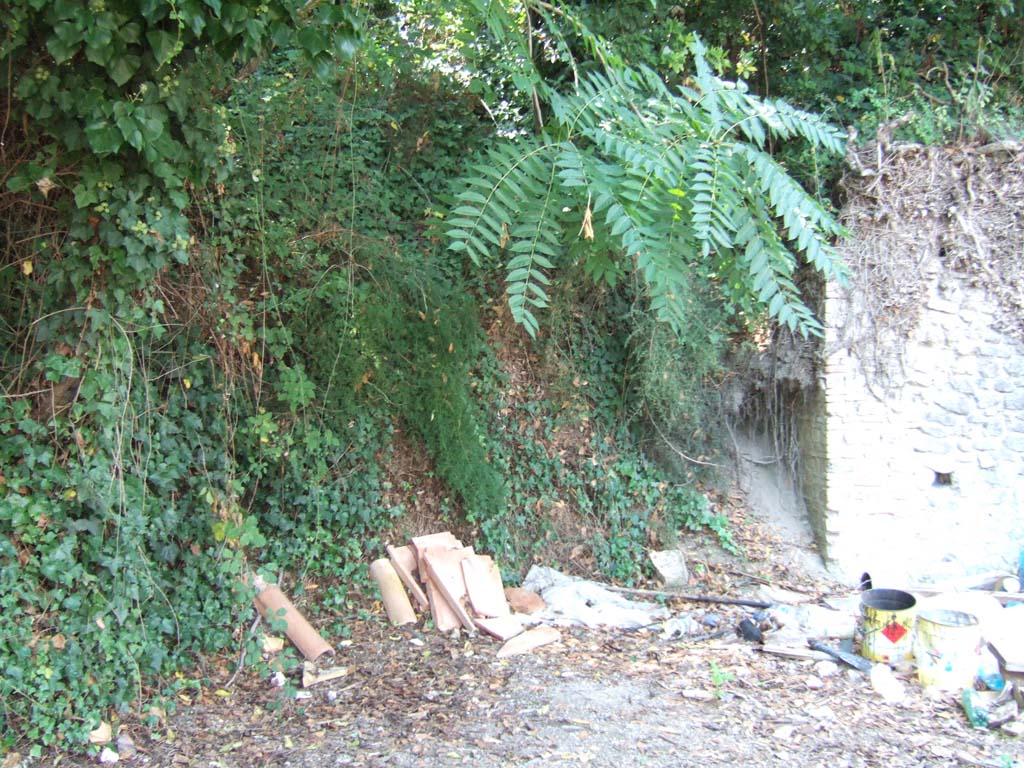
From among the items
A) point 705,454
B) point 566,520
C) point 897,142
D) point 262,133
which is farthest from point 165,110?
point 897,142

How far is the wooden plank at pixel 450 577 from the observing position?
513 cm

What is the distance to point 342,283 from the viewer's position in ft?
17.3

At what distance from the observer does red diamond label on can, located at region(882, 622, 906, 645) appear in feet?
15.1

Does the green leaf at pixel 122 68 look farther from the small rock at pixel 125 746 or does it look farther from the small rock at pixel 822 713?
the small rock at pixel 822 713

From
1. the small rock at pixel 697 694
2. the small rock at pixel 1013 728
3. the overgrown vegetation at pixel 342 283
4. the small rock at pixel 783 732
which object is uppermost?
the overgrown vegetation at pixel 342 283

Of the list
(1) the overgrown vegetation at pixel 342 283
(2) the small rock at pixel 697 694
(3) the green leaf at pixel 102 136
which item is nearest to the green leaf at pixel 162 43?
(1) the overgrown vegetation at pixel 342 283

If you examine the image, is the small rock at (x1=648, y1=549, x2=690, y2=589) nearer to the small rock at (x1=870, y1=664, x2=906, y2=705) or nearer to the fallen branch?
the fallen branch

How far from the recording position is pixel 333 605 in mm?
5203

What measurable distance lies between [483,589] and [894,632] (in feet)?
8.28

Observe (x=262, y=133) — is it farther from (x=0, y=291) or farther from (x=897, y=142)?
(x=897, y=142)

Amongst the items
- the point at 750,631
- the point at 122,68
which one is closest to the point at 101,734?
the point at 122,68

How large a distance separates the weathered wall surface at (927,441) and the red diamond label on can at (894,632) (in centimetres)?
178

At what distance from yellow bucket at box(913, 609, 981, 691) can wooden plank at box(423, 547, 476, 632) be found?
8.67 feet

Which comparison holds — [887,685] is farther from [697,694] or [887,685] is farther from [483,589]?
[483,589]
